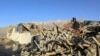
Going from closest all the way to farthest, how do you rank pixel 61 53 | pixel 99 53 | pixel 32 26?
pixel 99 53, pixel 61 53, pixel 32 26

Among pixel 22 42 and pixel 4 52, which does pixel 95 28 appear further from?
pixel 22 42

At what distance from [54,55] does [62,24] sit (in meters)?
12.1

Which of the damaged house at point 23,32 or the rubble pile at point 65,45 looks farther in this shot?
the damaged house at point 23,32

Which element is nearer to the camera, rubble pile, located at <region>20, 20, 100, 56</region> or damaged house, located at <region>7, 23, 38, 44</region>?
rubble pile, located at <region>20, 20, 100, 56</region>

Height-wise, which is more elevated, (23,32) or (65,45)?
(65,45)

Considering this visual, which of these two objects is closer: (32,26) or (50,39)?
(50,39)

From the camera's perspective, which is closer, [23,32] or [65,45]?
[65,45]

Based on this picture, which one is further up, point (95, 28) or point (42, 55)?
point (95, 28)

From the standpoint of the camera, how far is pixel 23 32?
30.5 meters

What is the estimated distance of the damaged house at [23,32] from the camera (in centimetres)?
2894

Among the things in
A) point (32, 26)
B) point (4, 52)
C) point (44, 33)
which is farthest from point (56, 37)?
point (32, 26)

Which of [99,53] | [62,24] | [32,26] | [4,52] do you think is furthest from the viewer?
[32,26]

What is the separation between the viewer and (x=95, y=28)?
1844 cm

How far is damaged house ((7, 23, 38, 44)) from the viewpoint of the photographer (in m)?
28.9
